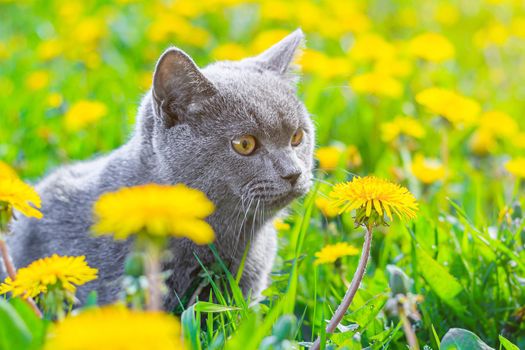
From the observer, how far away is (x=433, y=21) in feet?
19.0

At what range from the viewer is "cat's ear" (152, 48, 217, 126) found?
2142mm

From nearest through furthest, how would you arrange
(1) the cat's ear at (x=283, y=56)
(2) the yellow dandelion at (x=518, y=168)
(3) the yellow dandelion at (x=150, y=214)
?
(3) the yellow dandelion at (x=150, y=214) → (1) the cat's ear at (x=283, y=56) → (2) the yellow dandelion at (x=518, y=168)

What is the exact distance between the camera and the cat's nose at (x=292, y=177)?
7.01ft

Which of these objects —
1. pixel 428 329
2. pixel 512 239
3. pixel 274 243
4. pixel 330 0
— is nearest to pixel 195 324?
pixel 428 329

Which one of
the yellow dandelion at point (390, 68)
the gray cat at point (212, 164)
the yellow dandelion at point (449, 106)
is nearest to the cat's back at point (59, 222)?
the gray cat at point (212, 164)

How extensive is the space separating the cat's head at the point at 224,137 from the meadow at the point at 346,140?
143 mm

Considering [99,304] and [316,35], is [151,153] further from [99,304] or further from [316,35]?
[316,35]

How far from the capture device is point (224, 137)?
224 cm

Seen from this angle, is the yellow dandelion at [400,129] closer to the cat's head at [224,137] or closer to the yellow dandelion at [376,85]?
the yellow dandelion at [376,85]

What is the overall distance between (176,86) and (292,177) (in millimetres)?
476

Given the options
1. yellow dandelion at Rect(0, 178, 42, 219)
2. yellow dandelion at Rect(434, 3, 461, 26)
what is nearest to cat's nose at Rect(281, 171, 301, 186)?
yellow dandelion at Rect(0, 178, 42, 219)

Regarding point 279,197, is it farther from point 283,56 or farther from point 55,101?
point 55,101

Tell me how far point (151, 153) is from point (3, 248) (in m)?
0.89

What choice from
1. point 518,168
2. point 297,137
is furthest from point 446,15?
point 297,137
